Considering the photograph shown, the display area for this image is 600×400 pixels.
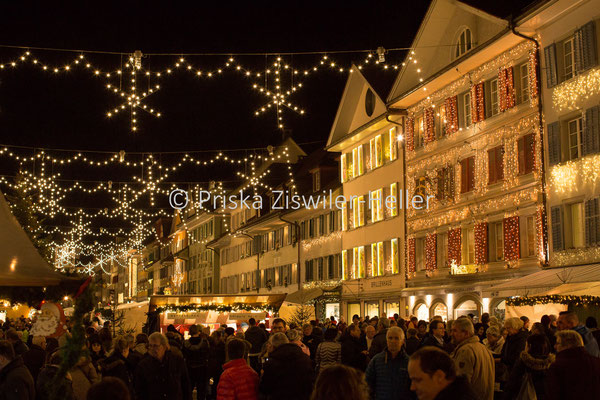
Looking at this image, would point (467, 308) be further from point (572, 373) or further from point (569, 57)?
point (572, 373)

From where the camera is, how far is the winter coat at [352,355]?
13547 millimetres

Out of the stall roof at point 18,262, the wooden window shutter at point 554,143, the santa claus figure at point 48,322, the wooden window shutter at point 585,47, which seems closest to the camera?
the stall roof at point 18,262

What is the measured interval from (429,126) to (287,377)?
81.9ft

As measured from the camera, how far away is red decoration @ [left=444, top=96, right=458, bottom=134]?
98.7 feet

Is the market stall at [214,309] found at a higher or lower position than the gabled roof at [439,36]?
lower

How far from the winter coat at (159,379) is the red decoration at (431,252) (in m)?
22.9

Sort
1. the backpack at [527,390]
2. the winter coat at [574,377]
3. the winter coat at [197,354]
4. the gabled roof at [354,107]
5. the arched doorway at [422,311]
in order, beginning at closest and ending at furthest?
the winter coat at [574,377]
the backpack at [527,390]
the winter coat at [197,354]
the arched doorway at [422,311]
the gabled roof at [354,107]

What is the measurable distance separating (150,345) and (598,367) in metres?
4.77

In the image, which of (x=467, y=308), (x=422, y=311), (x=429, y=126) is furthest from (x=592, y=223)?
(x=422, y=311)

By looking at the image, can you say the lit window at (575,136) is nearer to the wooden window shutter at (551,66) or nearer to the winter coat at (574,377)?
the wooden window shutter at (551,66)

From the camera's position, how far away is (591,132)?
2238 centimetres

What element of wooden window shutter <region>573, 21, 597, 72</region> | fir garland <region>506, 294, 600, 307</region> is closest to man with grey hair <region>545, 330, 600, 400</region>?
fir garland <region>506, 294, 600, 307</region>

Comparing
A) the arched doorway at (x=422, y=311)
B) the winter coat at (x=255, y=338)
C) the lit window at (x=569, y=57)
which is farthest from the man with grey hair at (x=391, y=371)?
the arched doorway at (x=422, y=311)

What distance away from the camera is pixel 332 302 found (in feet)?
140
